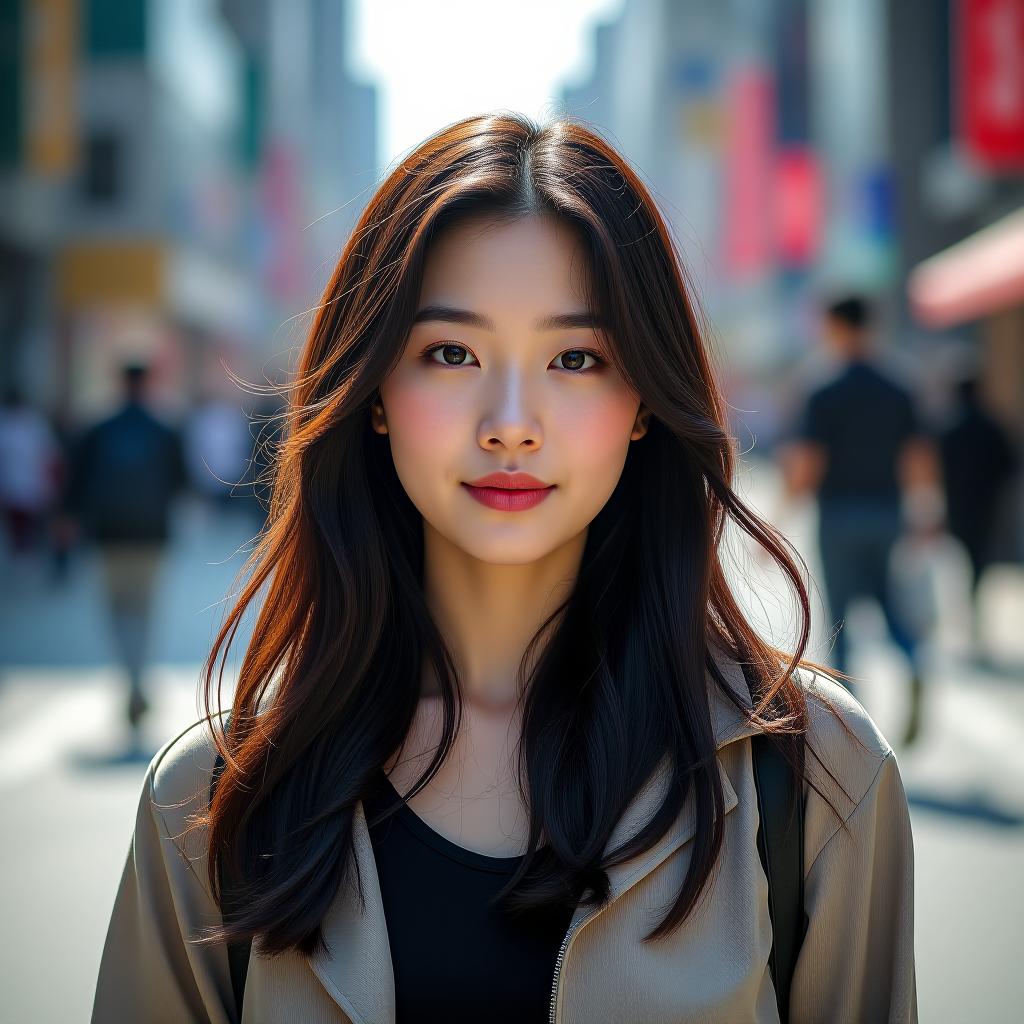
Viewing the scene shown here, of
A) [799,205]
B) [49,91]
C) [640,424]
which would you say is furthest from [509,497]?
[799,205]

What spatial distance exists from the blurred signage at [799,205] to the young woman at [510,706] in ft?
113

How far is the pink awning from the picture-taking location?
15000 mm

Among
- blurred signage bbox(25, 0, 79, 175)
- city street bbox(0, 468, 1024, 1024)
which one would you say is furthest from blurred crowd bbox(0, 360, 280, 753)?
blurred signage bbox(25, 0, 79, 175)

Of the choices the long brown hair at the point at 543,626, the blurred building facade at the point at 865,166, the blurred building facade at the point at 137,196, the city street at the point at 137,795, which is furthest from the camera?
the blurred building facade at the point at 137,196

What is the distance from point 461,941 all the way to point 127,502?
19.6ft

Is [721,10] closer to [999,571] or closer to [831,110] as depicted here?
[831,110]

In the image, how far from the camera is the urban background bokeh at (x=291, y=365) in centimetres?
484

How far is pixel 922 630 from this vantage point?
6.54 metres

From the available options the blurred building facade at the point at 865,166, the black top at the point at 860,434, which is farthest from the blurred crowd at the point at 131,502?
the blurred building facade at the point at 865,166

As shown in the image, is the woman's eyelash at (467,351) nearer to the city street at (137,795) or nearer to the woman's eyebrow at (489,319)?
the woman's eyebrow at (489,319)

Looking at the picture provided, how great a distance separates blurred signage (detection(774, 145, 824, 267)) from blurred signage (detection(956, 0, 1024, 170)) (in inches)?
872

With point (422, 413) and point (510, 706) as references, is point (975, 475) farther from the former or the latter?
point (422, 413)

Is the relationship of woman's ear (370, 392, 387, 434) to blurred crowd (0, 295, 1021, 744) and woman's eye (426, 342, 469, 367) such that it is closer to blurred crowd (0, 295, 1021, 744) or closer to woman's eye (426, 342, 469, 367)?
woman's eye (426, 342, 469, 367)

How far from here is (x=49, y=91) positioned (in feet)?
49.4
